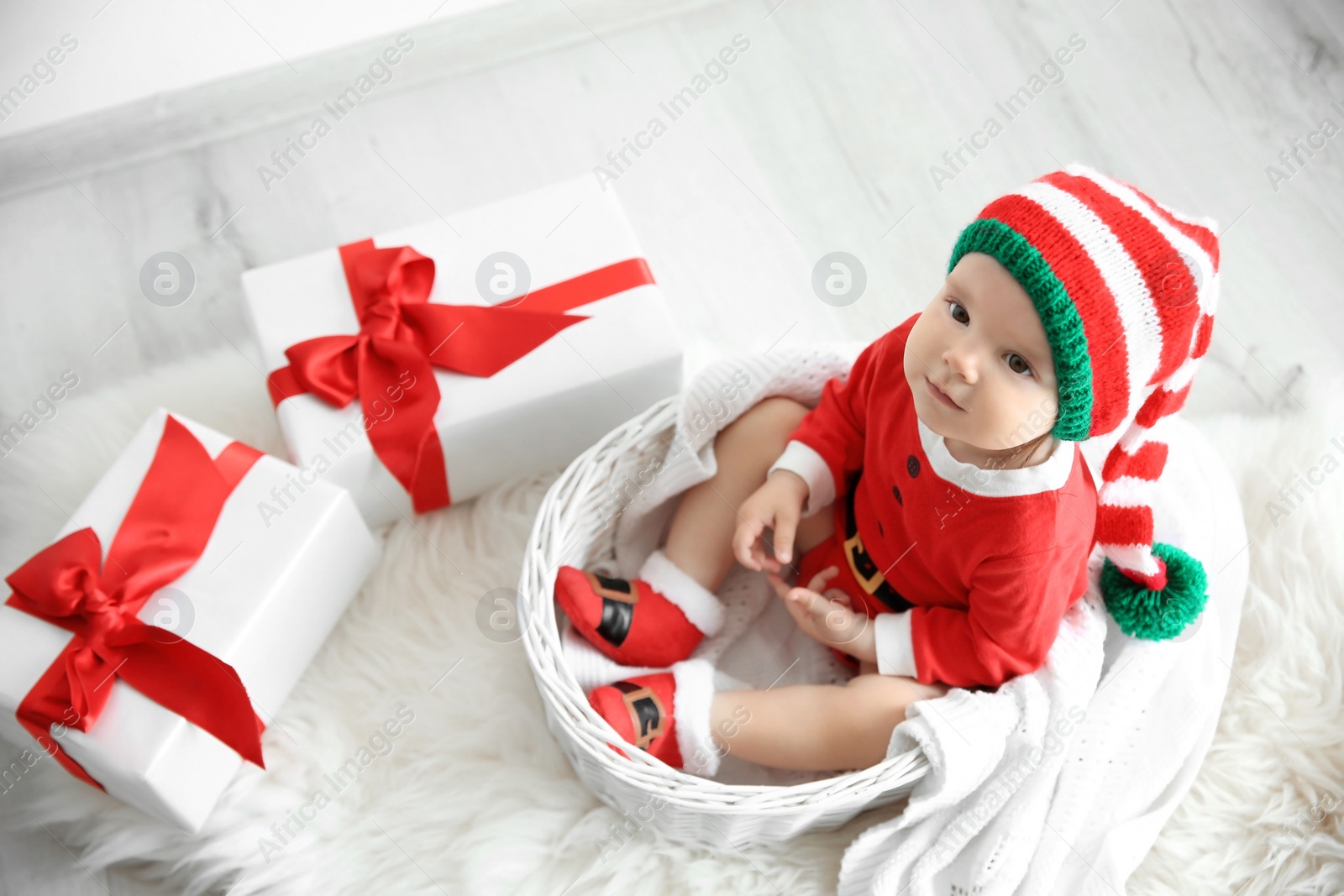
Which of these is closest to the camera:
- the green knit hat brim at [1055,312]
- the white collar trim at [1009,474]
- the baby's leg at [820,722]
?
the green knit hat brim at [1055,312]

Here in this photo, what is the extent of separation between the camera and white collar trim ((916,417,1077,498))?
3.03 feet

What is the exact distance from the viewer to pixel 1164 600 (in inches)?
40.2

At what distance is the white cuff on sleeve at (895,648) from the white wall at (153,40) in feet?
4.38

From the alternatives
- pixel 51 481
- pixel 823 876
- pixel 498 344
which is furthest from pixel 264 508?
pixel 823 876

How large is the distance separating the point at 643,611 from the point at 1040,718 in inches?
16.6

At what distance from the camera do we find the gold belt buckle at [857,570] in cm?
110

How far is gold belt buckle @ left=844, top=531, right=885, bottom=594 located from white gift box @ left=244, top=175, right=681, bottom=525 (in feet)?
0.96

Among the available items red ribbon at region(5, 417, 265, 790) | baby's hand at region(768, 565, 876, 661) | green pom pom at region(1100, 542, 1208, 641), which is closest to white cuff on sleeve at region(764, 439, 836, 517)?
baby's hand at region(768, 565, 876, 661)

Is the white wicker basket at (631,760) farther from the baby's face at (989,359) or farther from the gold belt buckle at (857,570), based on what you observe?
the baby's face at (989,359)

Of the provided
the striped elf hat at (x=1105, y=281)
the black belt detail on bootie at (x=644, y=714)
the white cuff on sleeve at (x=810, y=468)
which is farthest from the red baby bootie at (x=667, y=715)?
the striped elf hat at (x=1105, y=281)

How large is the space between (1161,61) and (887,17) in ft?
1.57

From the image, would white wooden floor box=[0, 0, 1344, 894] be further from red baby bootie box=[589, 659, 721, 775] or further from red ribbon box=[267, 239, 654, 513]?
red baby bootie box=[589, 659, 721, 775]

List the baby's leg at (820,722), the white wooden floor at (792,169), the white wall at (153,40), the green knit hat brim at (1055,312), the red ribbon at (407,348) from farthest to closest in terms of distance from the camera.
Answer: the white wall at (153,40) < the white wooden floor at (792,169) < the red ribbon at (407,348) < the baby's leg at (820,722) < the green knit hat brim at (1055,312)

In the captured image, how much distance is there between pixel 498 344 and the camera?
3.82 feet
